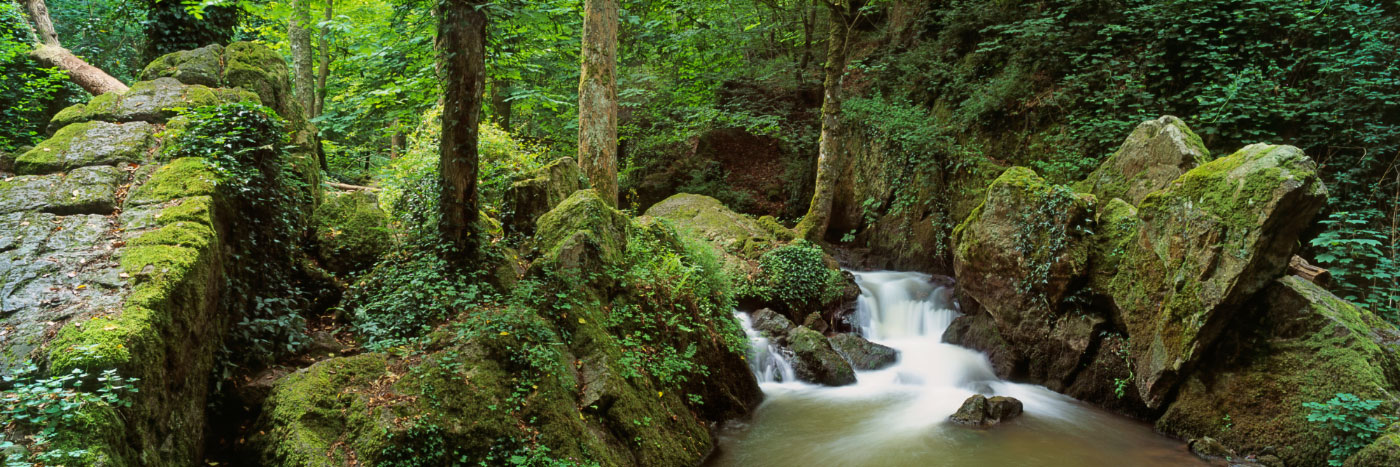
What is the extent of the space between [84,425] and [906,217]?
40.2 ft

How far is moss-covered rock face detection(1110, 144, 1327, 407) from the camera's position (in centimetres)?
626

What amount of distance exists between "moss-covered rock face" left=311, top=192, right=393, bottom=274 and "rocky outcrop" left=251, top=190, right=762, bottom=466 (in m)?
1.68

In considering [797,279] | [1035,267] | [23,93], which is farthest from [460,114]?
[1035,267]

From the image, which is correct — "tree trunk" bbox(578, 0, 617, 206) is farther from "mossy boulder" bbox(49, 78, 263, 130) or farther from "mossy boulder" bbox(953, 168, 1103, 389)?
"mossy boulder" bbox(953, 168, 1103, 389)

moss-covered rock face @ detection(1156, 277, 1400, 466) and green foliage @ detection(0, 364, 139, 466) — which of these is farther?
moss-covered rock face @ detection(1156, 277, 1400, 466)

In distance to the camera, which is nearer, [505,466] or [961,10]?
[505,466]

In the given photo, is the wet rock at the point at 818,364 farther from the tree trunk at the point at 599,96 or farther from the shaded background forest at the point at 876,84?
the shaded background forest at the point at 876,84

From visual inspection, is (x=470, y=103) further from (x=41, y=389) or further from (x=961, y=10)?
(x=961, y=10)

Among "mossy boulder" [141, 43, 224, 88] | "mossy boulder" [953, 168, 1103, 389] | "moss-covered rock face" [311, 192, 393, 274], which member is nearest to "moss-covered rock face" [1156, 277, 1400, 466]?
"mossy boulder" [953, 168, 1103, 389]

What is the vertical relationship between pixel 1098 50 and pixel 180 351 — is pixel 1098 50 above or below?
above

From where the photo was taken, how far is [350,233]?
22.1 ft

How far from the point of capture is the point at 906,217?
12875 mm

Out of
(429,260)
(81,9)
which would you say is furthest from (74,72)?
(81,9)

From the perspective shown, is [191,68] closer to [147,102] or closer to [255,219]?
[147,102]
